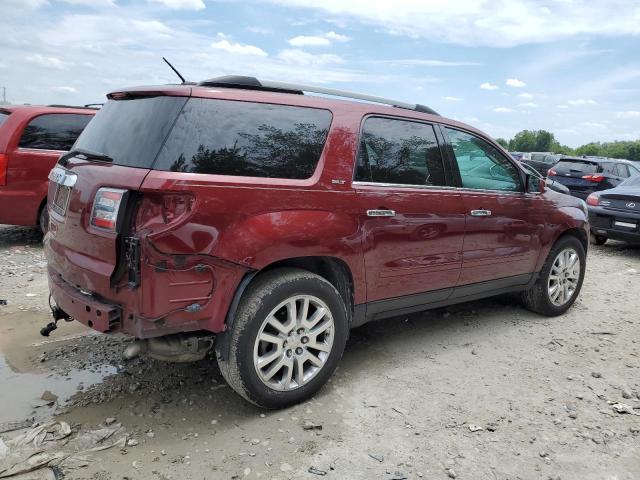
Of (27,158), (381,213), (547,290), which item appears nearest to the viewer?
(381,213)

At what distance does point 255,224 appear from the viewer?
2.86 meters

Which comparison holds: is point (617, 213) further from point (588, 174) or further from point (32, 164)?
point (32, 164)

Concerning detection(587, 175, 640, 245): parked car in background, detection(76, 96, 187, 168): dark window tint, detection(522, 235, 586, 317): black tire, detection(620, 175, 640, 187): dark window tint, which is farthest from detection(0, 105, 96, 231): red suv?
detection(620, 175, 640, 187): dark window tint

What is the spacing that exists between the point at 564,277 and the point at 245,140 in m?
3.59

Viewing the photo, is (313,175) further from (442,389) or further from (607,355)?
(607,355)

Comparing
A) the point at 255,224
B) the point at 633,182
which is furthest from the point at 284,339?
the point at 633,182

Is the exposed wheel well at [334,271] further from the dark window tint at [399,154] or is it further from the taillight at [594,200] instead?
the taillight at [594,200]

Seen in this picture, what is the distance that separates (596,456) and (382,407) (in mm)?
1175

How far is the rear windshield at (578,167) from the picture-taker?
1259 centimetres

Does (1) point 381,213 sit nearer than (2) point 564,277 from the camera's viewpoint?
Yes

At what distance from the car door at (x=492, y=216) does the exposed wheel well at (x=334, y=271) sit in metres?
1.12

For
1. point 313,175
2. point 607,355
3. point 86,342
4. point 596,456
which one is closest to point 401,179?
point 313,175

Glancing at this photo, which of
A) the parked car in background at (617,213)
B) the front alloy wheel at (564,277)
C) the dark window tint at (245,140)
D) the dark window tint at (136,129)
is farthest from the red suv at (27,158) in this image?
the parked car in background at (617,213)

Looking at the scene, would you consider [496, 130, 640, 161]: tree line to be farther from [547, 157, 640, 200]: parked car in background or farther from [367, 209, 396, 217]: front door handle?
[367, 209, 396, 217]: front door handle
